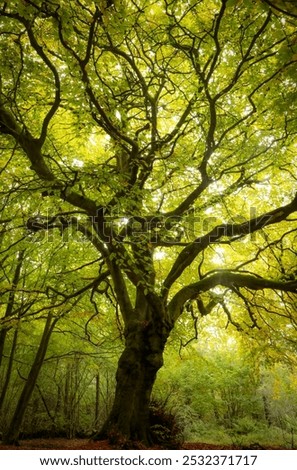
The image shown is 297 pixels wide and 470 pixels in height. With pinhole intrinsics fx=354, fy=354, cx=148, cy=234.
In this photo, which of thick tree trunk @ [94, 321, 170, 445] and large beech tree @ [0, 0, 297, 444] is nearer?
large beech tree @ [0, 0, 297, 444]

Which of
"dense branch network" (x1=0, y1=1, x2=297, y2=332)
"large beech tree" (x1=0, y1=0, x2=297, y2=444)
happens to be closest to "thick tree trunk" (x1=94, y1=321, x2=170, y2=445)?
"large beech tree" (x1=0, y1=0, x2=297, y2=444)

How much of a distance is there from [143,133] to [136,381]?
4.39 m

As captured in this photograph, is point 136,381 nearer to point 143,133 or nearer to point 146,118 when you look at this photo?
point 143,133

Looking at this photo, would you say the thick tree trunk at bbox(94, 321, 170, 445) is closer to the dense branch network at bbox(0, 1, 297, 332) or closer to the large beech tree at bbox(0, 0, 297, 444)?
the large beech tree at bbox(0, 0, 297, 444)

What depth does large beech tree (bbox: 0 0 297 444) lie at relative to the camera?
15.6 ft

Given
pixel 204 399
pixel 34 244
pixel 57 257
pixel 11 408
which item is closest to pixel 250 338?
pixel 57 257

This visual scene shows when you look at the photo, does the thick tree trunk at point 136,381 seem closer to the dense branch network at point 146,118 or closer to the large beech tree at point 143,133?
the large beech tree at point 143,133

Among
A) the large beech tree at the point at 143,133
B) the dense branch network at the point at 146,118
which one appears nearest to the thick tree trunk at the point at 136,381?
the large beech tree at the point at 143,133

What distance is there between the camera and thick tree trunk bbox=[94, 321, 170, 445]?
20.0ft

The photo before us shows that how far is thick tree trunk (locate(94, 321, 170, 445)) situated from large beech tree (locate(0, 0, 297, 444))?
0.02 meters

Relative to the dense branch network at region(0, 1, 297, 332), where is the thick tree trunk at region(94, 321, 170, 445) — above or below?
below

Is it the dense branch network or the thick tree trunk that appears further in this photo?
the thick tree trunk

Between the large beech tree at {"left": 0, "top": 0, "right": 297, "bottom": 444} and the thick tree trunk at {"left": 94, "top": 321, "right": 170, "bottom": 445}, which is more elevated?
the large beech tree at {"left": 0, "top": 0, "right": 297, "bottom": 444}

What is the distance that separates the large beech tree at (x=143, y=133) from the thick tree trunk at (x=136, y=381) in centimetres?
2
